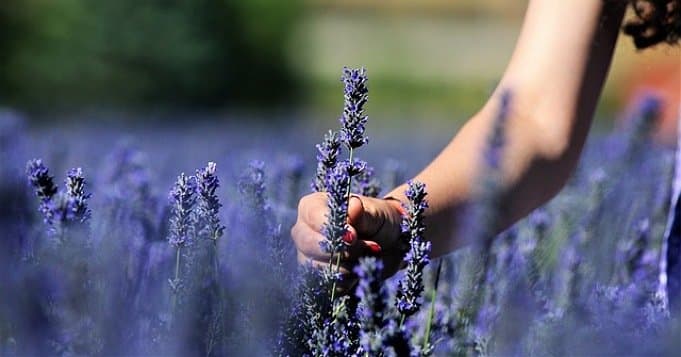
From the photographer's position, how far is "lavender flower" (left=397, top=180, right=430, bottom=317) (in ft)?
4.19

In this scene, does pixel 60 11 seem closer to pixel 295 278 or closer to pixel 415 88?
pixel 415 88

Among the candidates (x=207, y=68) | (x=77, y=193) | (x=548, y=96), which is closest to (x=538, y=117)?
(x=548, y=96)

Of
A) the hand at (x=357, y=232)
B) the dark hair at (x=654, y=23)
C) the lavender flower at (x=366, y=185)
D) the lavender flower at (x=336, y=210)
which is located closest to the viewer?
the lavender flower at (x=336, y=210)

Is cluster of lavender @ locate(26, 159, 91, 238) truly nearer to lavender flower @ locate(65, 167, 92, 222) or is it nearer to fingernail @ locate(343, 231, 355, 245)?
lavender flower @ locate(65, 167, 92, 222)

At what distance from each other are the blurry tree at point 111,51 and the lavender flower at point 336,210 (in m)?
A: 13.6

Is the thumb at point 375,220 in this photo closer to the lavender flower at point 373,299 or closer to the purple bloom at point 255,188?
the purple bloom at point 255,188

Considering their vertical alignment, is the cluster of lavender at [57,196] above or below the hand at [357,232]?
below

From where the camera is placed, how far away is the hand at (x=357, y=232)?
137 cm

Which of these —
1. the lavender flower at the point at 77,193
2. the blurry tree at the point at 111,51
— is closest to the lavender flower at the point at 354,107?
the lavender flower at the point at 77,193

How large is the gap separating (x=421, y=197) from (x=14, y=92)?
1495cm

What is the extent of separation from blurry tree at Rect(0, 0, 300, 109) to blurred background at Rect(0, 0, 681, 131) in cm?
1

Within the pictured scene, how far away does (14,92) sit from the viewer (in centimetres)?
1556

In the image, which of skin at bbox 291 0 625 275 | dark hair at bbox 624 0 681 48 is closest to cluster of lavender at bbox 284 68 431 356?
skin at bbox 291 0 625 275

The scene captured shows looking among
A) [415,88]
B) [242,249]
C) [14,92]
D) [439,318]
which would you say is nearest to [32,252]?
[242,249]
